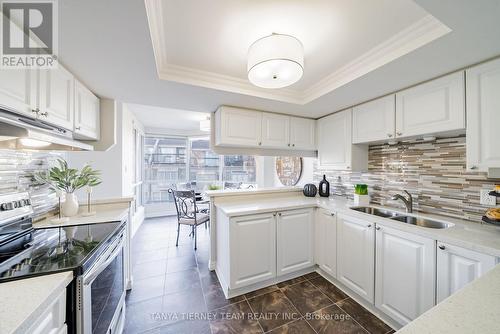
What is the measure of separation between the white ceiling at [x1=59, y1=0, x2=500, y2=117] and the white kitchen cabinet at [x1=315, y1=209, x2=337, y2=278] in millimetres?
1339

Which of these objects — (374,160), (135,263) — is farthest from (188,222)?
(374,160)

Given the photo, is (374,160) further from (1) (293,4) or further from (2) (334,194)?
(1) (293,4)

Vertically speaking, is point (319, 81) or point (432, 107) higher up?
point (319, 81)

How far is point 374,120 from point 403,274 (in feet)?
4.80

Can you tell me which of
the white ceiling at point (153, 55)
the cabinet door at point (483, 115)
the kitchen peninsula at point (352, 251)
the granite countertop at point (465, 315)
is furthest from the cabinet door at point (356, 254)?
the white ceiling at point (153, 55)

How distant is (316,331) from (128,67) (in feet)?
8.39

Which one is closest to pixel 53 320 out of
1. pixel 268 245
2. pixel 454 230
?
pixel 268 245

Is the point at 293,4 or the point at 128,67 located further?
the point at 128,67

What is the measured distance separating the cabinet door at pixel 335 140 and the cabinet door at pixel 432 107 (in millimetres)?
571

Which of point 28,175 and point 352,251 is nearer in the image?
point 28,175

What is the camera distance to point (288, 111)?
99.0 inches

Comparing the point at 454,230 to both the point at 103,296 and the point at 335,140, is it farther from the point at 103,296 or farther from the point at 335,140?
the point at 103,296

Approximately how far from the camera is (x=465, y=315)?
57 cm

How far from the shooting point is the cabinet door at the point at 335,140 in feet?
7.62
